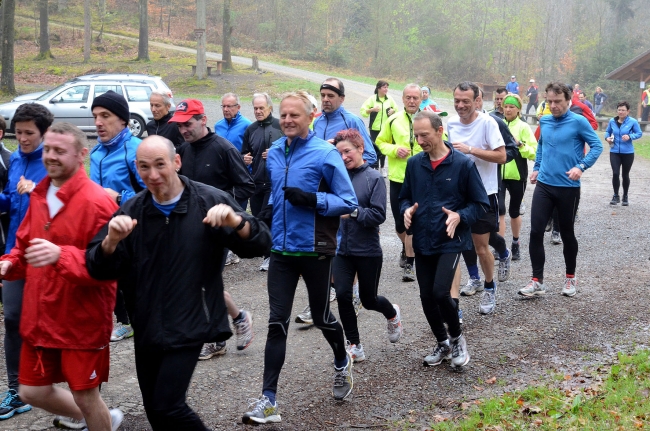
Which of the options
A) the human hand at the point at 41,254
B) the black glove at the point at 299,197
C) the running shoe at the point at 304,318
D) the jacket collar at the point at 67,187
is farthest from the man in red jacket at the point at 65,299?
the running shoe at the point at 304,318

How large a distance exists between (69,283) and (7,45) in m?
28.2

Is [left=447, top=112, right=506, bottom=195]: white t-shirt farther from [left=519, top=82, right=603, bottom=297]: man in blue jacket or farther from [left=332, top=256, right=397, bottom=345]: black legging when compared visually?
[left=332, top=256, right=397, bottom=345]: black legging

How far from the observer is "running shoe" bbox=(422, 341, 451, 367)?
6.20 m

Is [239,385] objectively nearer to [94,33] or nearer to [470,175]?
[470,175]

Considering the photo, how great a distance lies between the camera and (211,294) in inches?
151

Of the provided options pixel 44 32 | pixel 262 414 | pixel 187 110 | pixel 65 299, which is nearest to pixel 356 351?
pixel 262 414

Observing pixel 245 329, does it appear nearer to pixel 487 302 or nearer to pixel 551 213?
A: pixel 487 302

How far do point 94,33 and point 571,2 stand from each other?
48642 millimetres

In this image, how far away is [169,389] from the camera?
366 centimetres

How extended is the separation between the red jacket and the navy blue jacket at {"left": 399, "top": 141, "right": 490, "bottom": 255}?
269 cm

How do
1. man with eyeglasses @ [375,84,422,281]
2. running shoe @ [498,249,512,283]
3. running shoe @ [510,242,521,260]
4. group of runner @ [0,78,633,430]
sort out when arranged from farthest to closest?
1. running shoe @ [510,242,521,260]
2. running shoe @ [498,249,512,283]
3. man with eyeglasses @ [375,84,422,281]
4. group of runner @ [0,78,633,430]

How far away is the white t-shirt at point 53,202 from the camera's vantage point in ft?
13.6

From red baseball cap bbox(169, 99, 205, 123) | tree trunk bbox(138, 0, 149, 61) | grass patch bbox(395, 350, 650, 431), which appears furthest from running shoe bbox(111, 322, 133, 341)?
tree trunk bbox(138, 0, 149, 61)

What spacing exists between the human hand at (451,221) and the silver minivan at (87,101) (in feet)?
58.9
